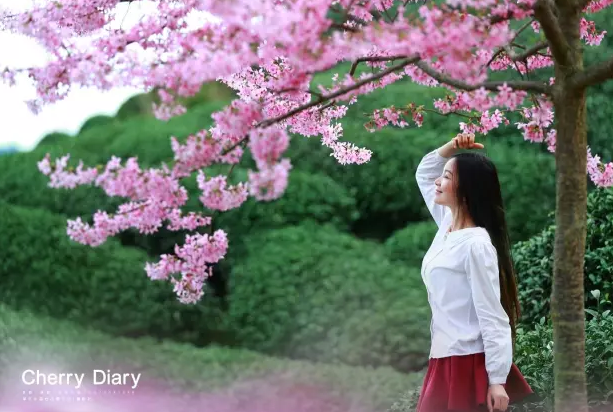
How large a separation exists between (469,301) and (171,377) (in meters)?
2.89

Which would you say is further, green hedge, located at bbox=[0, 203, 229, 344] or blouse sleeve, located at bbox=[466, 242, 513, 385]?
green hedge, located at bbox=[0, 203, 229, 344]

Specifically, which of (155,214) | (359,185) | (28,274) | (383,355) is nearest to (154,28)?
(155,214)

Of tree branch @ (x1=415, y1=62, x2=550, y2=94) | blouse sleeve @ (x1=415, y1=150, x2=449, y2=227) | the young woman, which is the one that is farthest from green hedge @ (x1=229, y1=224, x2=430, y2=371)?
tree branch @ (x1=415, y1=62, x2=550, y2=94)

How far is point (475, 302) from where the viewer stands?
2461 millimetres

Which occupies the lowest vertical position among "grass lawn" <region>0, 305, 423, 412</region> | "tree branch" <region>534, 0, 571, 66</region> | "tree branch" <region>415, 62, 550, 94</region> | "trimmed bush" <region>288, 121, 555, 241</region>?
"grass lawn" <region>0, 305, 423, 412</region>

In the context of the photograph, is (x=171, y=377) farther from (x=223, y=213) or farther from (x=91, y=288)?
(x=223, y=213)

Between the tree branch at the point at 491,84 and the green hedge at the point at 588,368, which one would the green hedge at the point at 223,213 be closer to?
the green hedge at the point at 588,368

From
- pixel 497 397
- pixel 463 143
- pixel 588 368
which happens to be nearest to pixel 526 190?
pixel 588 368

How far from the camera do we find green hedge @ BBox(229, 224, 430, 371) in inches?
193

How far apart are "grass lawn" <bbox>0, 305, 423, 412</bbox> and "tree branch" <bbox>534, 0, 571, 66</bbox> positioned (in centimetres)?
238

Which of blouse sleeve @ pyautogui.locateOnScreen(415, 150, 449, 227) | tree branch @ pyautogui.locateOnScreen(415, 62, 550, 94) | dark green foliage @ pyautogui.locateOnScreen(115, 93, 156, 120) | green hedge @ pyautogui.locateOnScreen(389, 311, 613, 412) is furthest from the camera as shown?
dark green foliage @ pyautogui.locateOnScreen(115, 93, 156, 120)

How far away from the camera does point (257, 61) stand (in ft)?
8.06

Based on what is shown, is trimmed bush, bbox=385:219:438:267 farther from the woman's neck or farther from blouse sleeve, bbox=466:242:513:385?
blouse sleeve, bbox=466:242:513:385

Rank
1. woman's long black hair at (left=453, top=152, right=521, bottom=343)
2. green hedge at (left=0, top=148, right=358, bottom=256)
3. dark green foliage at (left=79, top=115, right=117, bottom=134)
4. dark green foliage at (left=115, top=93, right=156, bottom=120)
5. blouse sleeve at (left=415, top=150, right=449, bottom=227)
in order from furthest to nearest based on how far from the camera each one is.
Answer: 1. dark green foliage at (left=115, top=93, right=156, bottom=120)
2. dark green foliage at (left=79, top=115, right=117, bottom=134)
3. green hedge at (left=0, top=148, right=358, bottom=256)
4. blouse sleeve at (left=415, top=150, right=449, bottom=227)
5. woman's long black hair at (left=453, top=152, right=521, bottom=343)
